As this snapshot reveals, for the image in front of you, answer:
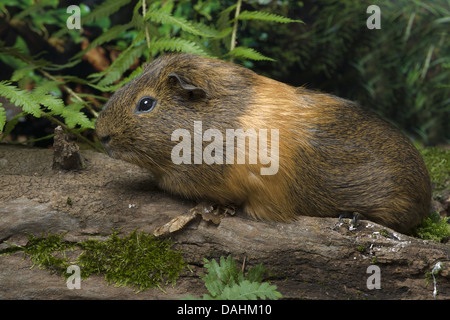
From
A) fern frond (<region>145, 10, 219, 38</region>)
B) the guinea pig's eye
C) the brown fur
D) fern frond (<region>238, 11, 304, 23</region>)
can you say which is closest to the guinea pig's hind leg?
the brown fur

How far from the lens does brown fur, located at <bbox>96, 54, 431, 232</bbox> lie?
3770mm

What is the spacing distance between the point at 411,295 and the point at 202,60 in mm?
2678

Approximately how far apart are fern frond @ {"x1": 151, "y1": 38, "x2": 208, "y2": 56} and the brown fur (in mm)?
655

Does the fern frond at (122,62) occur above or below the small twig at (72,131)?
above

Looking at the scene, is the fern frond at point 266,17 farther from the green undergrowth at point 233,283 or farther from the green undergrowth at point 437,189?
the green undergrowth at point 233,283

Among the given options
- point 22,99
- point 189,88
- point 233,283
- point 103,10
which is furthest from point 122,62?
point 233,283

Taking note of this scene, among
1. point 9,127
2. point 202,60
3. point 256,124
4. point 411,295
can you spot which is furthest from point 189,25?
point 411,295

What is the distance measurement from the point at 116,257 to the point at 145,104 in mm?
1336

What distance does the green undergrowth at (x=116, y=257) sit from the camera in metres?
3.71

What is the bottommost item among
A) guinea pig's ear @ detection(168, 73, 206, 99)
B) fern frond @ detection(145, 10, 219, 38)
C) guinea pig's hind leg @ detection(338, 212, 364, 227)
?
guinea pig's hind leg @ detection(338, 212, 364, 227)

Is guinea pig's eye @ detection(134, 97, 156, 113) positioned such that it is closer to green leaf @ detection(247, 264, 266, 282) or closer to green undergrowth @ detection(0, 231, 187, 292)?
green undergrowth @ detection(0, 231, 187, 292)

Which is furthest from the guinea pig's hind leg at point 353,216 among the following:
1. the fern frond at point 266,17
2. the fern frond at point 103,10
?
the fern frond at point 103,10

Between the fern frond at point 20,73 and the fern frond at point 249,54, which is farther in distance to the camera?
the fern frond at point 20,73

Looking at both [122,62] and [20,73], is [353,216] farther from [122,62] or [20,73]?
[20,73]
